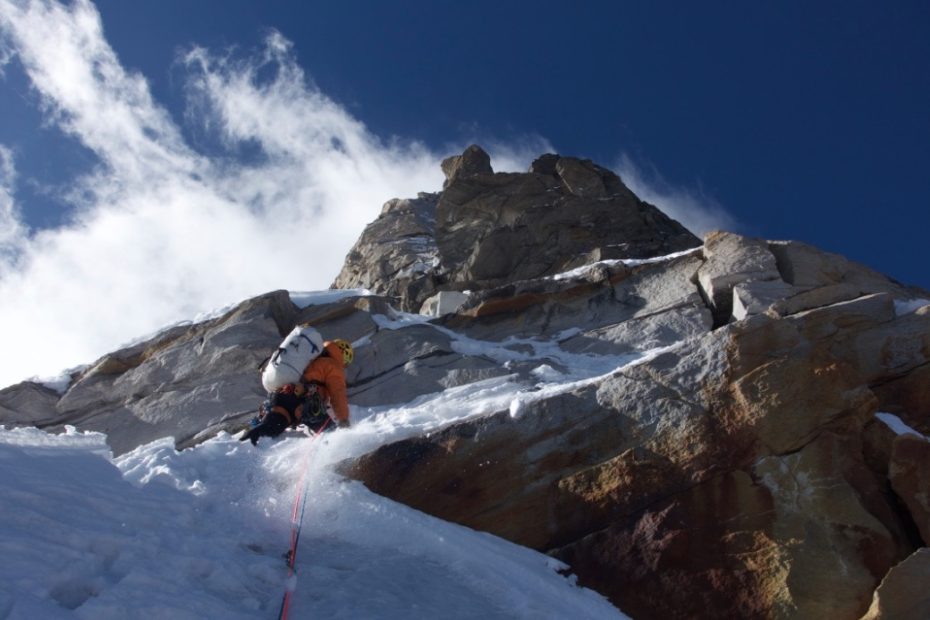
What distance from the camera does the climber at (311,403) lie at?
12000 millimetres

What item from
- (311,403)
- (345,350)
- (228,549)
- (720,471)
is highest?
(345,350)

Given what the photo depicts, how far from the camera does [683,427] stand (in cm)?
998

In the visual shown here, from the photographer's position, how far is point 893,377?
11273 millimetres

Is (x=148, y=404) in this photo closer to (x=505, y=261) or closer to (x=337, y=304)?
(x=337, y=304)

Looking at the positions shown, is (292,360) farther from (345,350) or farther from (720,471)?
(720,471)

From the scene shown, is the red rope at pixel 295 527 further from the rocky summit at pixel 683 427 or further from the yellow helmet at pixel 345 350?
the yellow helmet at pixel 345 350

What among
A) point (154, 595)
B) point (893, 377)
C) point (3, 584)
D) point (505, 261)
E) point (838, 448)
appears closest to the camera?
point (3, 584)

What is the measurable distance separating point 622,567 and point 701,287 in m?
8.23

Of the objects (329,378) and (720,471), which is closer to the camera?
(720,471)

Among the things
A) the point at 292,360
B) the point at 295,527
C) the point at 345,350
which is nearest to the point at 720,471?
the point at 295,527

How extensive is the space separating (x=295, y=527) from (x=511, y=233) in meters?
21.4

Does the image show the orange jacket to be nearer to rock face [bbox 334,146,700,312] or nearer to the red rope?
the red rope

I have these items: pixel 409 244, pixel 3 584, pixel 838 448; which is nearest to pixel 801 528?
pixel 838 448

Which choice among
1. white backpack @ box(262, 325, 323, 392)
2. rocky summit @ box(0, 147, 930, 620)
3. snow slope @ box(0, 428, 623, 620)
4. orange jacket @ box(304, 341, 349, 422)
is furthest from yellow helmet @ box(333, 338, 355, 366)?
snow slope @ box(0, 428, 623, 620)
